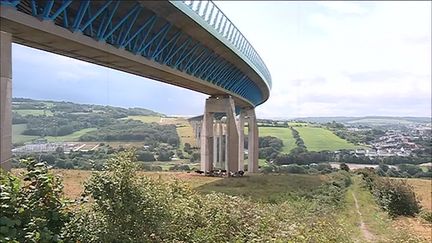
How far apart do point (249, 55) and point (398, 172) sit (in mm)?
22925

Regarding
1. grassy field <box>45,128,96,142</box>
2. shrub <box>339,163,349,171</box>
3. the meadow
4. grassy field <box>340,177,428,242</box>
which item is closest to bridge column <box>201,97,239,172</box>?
the meadow

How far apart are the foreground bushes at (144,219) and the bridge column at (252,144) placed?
132 ft

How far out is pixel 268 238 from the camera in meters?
10.1

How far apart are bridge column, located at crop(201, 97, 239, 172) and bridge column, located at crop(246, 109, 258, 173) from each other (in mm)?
12952

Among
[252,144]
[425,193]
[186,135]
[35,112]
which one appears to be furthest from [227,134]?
[35,112]

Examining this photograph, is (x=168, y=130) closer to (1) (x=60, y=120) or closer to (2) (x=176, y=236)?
(1) (x=60, y=120)

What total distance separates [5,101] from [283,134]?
155 feet

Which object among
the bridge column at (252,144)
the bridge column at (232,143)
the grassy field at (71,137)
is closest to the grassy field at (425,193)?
the bridge column at (232,143)

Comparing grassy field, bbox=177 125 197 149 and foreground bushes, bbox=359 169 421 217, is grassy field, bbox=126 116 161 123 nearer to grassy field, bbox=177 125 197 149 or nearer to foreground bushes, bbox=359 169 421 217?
grassy field, bbox=177 125 197 149

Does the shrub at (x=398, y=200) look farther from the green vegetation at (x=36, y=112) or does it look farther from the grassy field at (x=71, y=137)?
the green vegetation at (x=36, y=112)

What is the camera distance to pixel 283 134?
56.7m

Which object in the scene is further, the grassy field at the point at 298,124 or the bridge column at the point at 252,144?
the grassy field at the point at 298,124

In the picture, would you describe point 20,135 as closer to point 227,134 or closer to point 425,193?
point 227,134

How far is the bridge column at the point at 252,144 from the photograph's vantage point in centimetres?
5141
